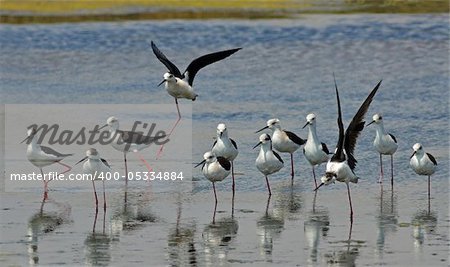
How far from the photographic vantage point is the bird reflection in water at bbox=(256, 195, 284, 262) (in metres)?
10.1

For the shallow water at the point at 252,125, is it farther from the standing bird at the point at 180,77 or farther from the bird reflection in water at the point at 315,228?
the standing bird at the point at 180,77

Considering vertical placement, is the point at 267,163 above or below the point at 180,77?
below

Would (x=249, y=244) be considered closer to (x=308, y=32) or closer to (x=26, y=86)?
(x=26, y=86)

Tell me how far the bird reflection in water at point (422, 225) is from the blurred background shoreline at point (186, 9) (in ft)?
65.7

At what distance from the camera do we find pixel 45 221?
37.3 ft

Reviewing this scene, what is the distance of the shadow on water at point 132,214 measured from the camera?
1109 cm

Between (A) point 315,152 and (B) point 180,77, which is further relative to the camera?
(B) point 180,77

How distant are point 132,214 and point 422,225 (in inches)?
105

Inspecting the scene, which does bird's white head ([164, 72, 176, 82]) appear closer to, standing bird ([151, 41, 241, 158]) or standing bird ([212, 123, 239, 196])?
standing bird ([151, 41, 241, 158])

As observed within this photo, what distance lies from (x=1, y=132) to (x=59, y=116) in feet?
5.16

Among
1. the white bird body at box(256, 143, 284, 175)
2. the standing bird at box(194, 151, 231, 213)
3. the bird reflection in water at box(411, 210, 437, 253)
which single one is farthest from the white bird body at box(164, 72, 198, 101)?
the bird reflection in water at box(411, 210, 437, 253)

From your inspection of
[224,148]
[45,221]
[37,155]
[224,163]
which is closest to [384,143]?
[224,148]

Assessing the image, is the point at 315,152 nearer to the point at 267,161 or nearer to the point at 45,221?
the point at 267,161

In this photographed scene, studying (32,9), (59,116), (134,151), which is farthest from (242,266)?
(32,9)
